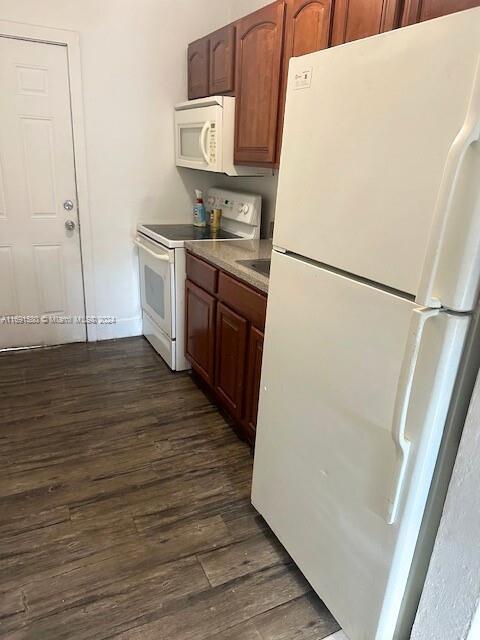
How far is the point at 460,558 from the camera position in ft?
3.48

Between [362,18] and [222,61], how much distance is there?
48.0 inches

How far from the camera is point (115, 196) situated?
3.28 meters

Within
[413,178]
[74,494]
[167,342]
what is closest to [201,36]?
[167,342]

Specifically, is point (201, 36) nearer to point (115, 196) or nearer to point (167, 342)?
point (115, 196)

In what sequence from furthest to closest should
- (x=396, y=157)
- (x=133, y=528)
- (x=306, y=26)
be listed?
(x=306, y=26)
(x=133, y=528)
(x=396, y=157)

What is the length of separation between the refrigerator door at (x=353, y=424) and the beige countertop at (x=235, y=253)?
1.74 ft

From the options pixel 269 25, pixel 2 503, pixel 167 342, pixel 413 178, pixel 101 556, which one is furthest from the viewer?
pixel 167 342

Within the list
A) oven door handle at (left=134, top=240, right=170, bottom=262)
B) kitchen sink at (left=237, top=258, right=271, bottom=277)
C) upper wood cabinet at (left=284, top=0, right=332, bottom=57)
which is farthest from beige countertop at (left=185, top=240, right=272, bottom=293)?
upper wood cabinet at (left=284, top=0, right=332, bottom=57)

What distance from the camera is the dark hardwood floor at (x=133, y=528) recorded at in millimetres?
1450

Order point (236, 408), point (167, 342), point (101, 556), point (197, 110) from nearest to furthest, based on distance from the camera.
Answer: point (101, 556)
point (236, 408)
point (197, 110)
point (167, 342)

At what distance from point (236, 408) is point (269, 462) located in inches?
26.4

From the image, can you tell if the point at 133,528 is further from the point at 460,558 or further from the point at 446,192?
the point at 446,192

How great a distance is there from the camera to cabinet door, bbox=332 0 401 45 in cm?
153

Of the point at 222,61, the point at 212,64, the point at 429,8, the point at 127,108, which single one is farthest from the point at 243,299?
the point at 127,108
